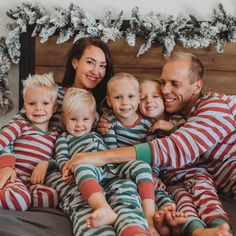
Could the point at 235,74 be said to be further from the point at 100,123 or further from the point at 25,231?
the point at 25,231

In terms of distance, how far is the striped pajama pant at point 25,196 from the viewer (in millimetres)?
1689

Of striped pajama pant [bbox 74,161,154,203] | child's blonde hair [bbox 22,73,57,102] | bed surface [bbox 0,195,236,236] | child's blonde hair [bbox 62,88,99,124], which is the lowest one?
bed surface [bbox 0,195,236,236]

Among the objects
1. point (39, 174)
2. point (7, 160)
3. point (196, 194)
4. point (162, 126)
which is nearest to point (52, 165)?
point (39, 174)

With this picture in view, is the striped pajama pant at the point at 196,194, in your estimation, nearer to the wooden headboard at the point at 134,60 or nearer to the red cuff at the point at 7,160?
the red cuff at the point at 7,160

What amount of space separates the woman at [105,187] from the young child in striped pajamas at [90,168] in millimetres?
23

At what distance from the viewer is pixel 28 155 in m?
1.94

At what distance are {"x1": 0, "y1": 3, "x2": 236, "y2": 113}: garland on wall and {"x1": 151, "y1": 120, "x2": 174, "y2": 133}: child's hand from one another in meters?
0.72

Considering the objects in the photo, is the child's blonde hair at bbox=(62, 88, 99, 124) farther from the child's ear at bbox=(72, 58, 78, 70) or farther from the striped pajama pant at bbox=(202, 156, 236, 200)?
the striped pajama pant at bbox=(202, 156, 236, 200)

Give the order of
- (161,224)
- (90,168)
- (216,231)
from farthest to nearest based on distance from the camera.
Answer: (90,168), (161,224), (216,231)

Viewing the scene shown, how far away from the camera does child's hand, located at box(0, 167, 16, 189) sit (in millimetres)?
1775

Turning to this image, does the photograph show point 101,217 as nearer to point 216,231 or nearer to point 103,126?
point 216,231

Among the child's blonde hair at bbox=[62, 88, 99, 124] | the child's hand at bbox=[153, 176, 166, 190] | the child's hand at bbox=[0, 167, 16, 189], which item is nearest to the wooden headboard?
the child's blonde hair at bbox=[62, 88, 99, 124]

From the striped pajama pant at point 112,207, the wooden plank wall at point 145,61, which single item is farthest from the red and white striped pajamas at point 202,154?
the wooden plank wall at point 145,61

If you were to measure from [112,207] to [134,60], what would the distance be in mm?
1290
